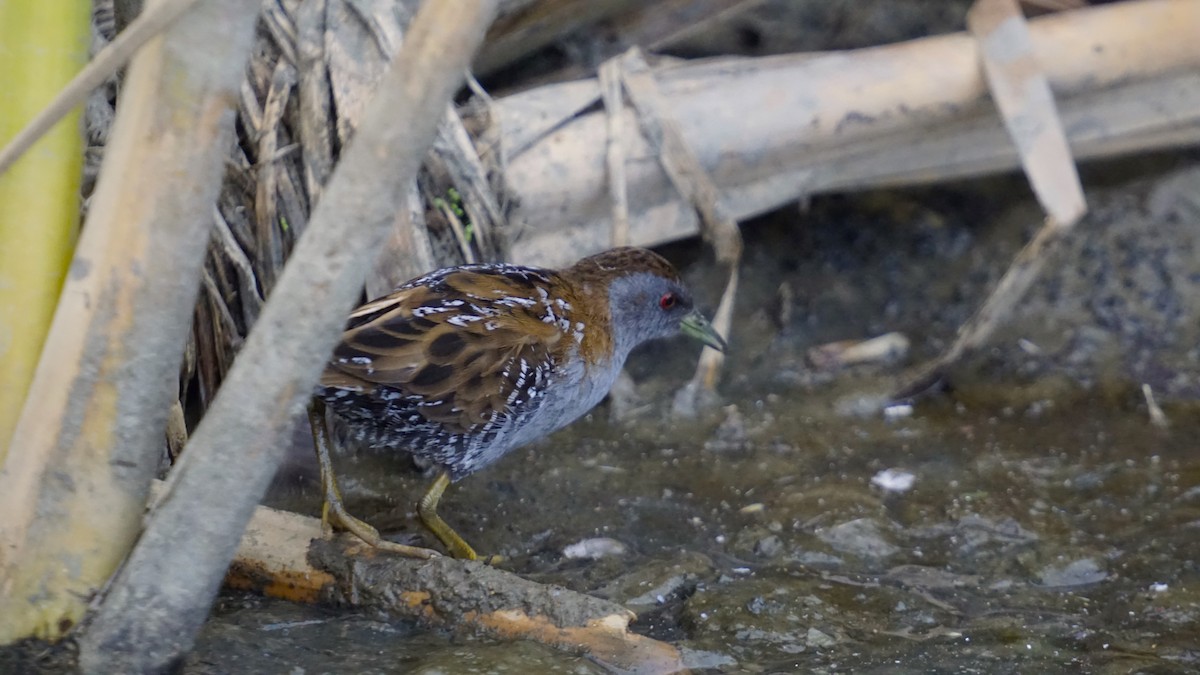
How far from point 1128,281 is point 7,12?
3869 millimetres

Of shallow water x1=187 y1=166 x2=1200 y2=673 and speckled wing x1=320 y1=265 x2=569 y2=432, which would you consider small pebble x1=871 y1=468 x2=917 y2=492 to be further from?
speckled wing x1=320 y1=265 x2=569 y2=432

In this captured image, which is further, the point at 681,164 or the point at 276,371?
the point at 681,164

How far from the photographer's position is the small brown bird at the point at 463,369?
3.01 m

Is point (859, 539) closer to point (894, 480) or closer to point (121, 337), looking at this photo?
point (894, 480)

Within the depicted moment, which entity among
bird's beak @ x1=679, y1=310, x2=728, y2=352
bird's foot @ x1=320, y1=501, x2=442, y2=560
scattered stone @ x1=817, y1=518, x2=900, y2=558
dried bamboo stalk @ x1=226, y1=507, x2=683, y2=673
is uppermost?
bird's beak @ x1=679, y1=310, x2=728, y2=352

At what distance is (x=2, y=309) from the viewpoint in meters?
2.19

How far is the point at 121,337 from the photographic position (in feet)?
6.84

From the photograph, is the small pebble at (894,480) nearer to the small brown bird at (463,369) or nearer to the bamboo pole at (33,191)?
the small brown bird at (463,369)

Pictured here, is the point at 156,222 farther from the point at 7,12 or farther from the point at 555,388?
the point at 555,388

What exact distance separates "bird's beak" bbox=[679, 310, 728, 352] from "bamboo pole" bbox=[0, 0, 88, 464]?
2207 mm

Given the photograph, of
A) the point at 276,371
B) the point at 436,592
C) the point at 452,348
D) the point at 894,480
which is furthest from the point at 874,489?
the point at 276,371

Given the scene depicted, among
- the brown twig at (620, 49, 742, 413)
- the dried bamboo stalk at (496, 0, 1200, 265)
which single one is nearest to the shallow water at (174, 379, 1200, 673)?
the brown twig at (620, 49, 742, 413)

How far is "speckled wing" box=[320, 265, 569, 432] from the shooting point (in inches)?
117

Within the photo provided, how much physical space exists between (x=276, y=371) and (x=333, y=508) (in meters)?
1.09
